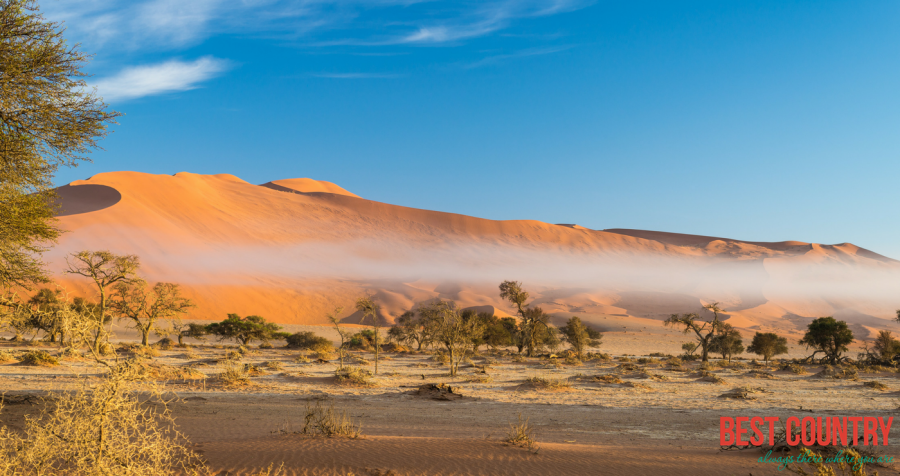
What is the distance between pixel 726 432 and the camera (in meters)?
11.3

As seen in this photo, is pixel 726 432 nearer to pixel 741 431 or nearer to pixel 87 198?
pixel 741 431

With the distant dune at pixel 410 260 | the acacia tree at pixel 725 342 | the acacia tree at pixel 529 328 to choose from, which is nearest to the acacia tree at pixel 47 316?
the acacia tree at pixel 529 328

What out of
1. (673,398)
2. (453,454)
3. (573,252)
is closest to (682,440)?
(453,454)

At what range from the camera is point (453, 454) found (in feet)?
24.4

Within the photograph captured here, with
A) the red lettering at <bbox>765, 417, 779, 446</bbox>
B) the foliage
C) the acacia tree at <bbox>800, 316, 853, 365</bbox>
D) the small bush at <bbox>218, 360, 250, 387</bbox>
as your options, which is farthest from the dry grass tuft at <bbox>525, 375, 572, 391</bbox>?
the foliage

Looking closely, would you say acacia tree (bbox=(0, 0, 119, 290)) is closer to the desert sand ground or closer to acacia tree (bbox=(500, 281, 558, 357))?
the desert sand ground

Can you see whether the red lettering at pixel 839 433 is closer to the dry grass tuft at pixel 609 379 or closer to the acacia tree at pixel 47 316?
the dry grass tuft at pixel 609 379

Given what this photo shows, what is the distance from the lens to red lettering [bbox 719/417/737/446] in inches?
392

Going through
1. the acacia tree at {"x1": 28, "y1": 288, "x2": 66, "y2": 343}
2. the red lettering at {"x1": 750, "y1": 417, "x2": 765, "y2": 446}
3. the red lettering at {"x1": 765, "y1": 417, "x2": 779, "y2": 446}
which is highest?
the acacia tree at {"x1": 28, "y1": 288, "x2": 66, "y2": 343}

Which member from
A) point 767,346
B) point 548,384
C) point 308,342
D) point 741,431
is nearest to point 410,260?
point 308,342

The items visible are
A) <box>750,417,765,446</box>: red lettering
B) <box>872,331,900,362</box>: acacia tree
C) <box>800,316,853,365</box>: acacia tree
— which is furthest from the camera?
<box>800,316,853,365</box>: acacia tree

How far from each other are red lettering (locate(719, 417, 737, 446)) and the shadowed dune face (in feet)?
319

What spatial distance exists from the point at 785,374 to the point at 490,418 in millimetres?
23506

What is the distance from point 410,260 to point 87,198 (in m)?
67.0
